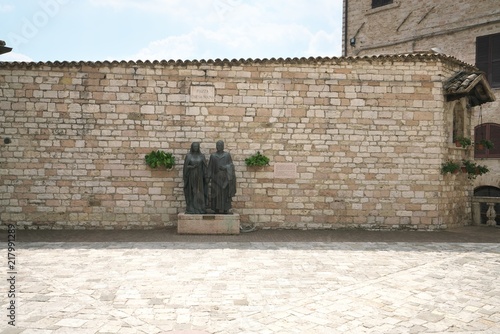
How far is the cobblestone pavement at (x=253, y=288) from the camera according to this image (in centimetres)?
384

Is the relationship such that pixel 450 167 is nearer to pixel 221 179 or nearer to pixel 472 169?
pixel 472 169

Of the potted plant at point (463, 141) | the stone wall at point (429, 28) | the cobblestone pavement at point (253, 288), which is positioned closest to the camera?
the cobblestone pavement at point (253, 288)

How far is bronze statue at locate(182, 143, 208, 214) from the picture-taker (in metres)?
8.75

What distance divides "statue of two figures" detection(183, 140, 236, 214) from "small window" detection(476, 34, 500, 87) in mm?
11250

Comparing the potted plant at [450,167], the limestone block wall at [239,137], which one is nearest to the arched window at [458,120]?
the limestone block wall at [239,137]

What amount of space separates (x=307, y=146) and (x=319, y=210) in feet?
5.35

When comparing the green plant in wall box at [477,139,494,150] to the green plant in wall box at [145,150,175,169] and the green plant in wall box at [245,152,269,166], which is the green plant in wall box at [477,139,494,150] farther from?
the green plant in wall box at [145,150,175,169]

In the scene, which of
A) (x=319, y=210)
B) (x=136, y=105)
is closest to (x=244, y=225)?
(x=319, y=210)

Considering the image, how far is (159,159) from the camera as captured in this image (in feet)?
29.6

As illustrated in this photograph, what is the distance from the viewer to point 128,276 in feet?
17.7

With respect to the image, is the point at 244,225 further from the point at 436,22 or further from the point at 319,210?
the point at 436,22

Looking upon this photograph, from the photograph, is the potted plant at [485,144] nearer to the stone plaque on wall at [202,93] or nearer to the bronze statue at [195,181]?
the stone plaque on wall at [202,93]

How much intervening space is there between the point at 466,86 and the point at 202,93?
6.48 metres

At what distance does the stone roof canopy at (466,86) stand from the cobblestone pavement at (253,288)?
3978mm
